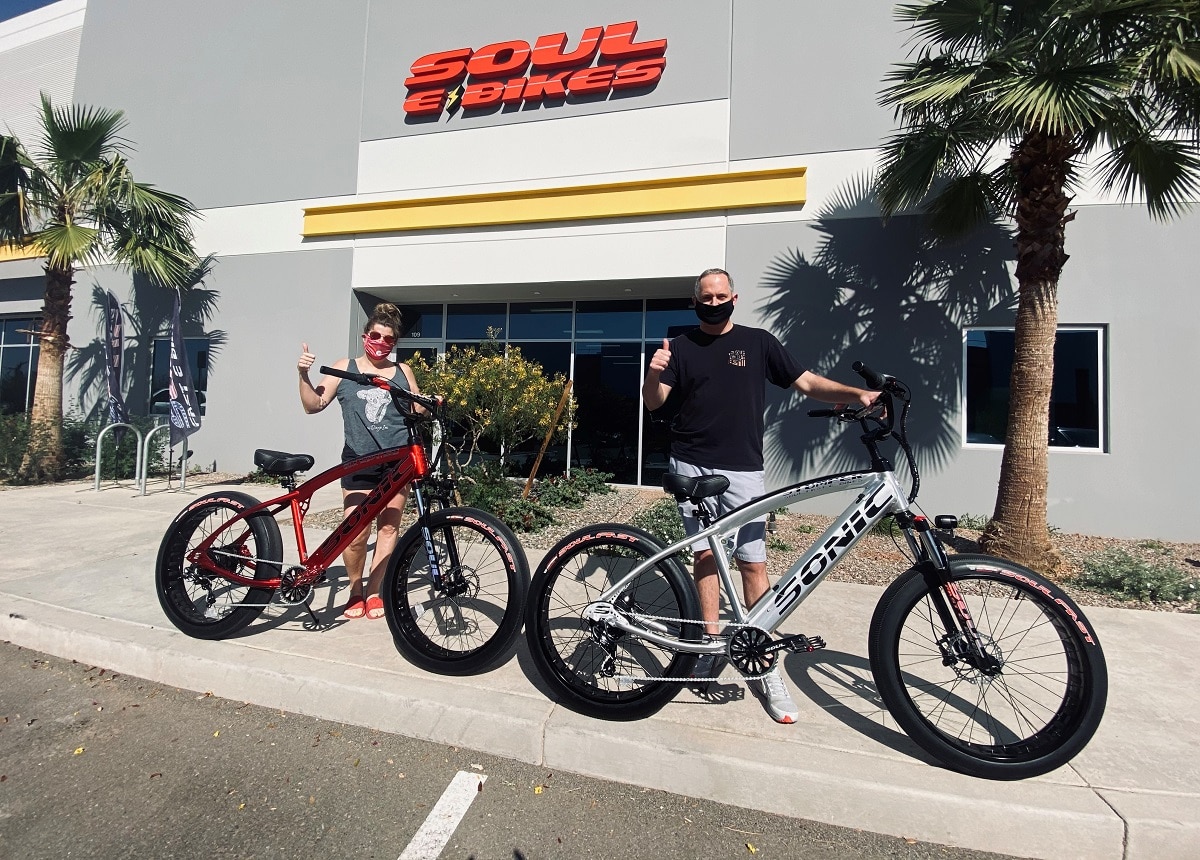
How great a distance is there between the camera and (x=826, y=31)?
784 centimetres

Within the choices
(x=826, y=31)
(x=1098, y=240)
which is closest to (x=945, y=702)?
(x=1098, y=240)

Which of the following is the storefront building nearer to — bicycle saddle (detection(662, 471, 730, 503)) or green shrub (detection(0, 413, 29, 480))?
green shrub (detection(0, 413, 29, 480))

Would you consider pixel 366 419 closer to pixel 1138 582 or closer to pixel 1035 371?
pixel 1035 371

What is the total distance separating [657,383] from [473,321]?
8209mm

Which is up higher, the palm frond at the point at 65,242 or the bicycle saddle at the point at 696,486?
the palm frond at the point at 65,242

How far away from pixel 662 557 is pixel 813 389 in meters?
1.17

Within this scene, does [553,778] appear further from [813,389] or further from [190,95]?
[190,95]

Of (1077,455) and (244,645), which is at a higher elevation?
(1077,455)

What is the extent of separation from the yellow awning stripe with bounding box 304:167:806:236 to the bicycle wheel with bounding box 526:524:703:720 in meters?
6.71

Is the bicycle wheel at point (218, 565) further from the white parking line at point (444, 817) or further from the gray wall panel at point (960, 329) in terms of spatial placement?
the gray wall panel at point (960, 329)

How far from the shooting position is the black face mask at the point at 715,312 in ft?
8.91

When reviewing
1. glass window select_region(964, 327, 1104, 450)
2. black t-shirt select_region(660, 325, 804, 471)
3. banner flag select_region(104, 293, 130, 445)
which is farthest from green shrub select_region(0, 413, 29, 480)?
glass window select_region(964, 327, 1104, 450)

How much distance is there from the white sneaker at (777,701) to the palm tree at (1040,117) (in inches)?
151

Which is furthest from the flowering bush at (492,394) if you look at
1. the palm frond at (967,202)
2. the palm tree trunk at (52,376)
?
the palm tree trunk at (52,376)
